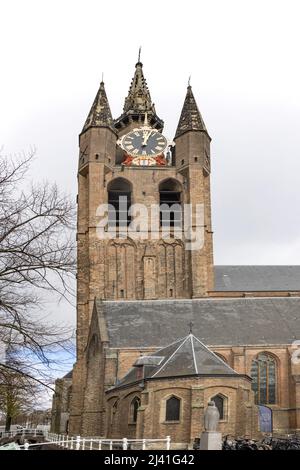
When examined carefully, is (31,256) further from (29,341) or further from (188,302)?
(188,302)

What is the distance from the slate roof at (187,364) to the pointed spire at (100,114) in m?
21.3

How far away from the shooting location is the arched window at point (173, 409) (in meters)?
24.3

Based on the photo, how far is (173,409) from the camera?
2448cm

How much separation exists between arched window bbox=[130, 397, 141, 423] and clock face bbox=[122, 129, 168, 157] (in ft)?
74.3

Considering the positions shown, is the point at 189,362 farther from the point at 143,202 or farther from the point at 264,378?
the point at 143,202

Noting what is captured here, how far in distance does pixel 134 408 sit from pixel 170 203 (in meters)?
19.5

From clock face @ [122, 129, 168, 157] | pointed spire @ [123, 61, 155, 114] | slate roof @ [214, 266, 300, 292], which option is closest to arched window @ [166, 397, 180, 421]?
slate roof @ [214, 266, 300, 292]

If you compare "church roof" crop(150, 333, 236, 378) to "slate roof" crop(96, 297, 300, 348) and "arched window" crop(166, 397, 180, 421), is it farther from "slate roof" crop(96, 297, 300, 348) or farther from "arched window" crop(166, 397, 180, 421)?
"slate roof" crop(96, 297, 300, 348)

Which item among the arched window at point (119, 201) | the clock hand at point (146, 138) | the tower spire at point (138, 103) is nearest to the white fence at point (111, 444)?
the arched window at point (119, 201)

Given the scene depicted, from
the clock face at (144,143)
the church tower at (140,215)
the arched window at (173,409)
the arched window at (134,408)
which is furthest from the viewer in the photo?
the clock face at (144,143)

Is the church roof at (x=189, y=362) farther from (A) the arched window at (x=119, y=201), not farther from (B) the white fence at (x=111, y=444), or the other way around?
(A) the arched window at (x=119, y=201)

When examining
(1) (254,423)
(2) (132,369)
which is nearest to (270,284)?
(2) (132,369)

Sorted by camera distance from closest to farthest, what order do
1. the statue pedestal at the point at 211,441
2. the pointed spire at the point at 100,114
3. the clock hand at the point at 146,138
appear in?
the statue pedestal at the point at 211,441, the pointed spire at the point at 100,114, the clock hand at the point at 146,138
